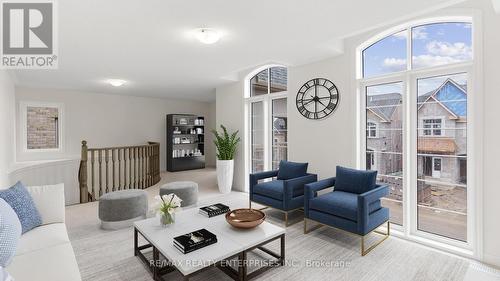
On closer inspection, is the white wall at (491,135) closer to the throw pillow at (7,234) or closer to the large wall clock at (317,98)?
the large wall clock at (317,98)

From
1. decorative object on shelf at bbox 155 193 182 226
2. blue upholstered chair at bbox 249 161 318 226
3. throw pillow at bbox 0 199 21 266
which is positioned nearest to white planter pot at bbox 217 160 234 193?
blue upholstered chair at bbox 249 161 318 226

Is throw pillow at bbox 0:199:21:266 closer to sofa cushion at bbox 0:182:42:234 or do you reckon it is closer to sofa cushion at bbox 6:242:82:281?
sofa cushion at bbox 6:242:82:281

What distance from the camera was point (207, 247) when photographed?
2.10m

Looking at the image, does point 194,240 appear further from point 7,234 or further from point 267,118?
point 267,118

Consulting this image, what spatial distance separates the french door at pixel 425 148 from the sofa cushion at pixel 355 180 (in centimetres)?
48

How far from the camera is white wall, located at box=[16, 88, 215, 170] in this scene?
21.1ft

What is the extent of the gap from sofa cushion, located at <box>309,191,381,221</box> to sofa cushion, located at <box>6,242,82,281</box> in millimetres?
2552

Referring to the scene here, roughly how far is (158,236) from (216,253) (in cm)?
66

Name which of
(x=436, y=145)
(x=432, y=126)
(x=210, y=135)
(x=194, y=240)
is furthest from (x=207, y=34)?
(x=210, y=135)

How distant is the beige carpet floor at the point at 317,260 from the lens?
2.38m

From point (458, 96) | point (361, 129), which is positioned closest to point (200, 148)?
point (361, 129)

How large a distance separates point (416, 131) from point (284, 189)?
190 centimetres

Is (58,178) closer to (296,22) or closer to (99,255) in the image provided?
(99,255)

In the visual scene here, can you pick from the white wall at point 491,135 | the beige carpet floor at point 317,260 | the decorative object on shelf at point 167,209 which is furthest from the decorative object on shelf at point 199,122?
the white wall at point 491,135
